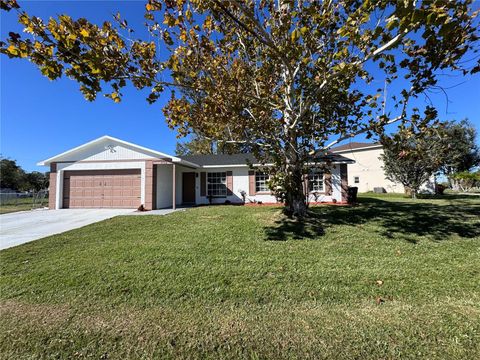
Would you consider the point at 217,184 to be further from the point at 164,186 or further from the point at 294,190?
the point at 294,190

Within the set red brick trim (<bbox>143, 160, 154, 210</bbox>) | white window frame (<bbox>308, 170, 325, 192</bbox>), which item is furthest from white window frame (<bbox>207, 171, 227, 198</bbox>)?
white window frame (<bbox>308, 170, 325, 192</bbox>)

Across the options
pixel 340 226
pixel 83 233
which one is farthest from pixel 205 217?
pixel 340 226

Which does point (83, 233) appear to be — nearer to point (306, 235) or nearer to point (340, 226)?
point (306, 235)

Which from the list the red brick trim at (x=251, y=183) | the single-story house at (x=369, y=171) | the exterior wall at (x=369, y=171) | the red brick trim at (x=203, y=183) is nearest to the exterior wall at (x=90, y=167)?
the red brick trim at (x=203, y=183)

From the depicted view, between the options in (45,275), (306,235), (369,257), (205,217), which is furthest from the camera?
(205,217)

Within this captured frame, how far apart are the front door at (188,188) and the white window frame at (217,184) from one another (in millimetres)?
1264

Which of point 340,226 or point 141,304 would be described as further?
point 340,226

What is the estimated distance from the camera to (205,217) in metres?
10.5

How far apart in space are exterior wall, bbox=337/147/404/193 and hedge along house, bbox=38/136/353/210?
14.1 meters

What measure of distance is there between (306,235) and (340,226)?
1.40 m

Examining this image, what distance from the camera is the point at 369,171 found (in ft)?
96.9

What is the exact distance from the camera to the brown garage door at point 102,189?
15258 mm

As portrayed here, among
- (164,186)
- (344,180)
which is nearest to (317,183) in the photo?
(344,180)

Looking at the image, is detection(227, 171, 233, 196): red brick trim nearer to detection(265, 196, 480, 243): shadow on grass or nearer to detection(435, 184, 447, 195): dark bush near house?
detection(265, 196, 480, 243): shadow on grass
